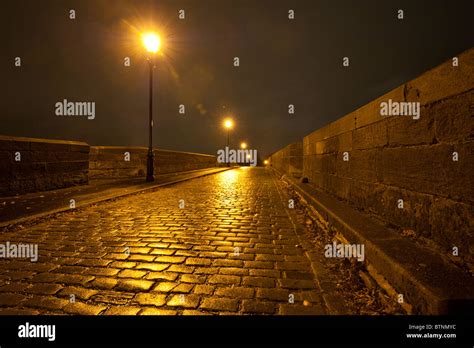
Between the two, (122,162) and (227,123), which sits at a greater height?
(227,123)

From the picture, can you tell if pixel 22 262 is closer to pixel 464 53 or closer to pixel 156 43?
pixel 464 53

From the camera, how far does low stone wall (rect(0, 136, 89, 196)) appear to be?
24.3 feet

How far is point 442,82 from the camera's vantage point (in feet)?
9.16

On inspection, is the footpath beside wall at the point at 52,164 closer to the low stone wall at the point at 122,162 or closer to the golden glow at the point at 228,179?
the low stone wall at the point at 122,162

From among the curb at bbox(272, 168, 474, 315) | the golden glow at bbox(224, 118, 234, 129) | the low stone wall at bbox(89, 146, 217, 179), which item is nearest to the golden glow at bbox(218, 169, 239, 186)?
the low stone wall at bbox(89, 146, 217, 179)

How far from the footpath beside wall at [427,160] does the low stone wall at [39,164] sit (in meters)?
9.06

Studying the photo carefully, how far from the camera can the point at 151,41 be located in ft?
38.2

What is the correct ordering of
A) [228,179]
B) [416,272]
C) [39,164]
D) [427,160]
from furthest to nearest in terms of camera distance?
[228,179]
[39,164]
[427,160]
[416,272]

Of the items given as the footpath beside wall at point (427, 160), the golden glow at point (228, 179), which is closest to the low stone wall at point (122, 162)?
the golden glow at point (228, 179)

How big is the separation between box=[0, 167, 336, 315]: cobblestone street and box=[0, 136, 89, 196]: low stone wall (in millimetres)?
3419

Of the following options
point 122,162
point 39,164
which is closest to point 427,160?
point 39,164

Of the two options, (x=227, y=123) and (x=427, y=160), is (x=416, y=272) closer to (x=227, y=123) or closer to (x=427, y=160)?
(x=427, y=160)

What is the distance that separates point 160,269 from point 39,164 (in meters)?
7.75

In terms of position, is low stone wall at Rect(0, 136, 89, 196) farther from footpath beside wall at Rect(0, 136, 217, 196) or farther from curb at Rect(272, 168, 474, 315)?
curb at Rect(272, 168, 474, 315)
